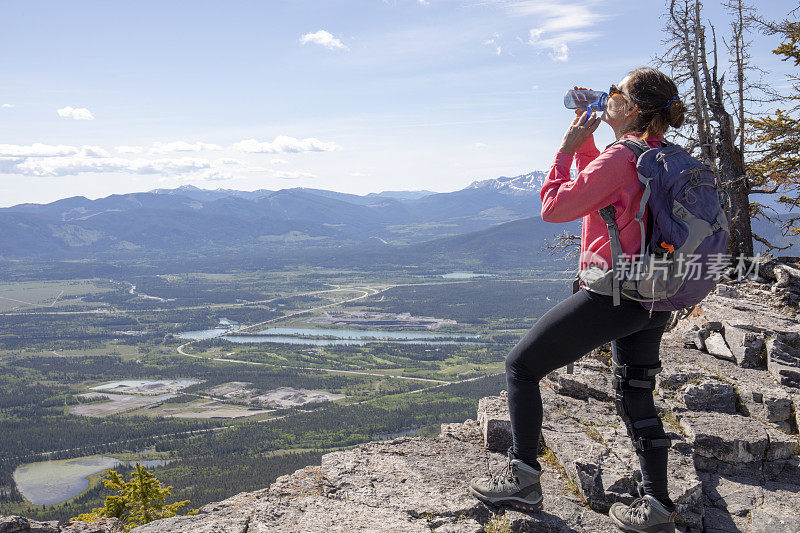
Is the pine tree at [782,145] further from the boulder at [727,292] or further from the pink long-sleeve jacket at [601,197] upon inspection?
the pink long-sleeve jacket at [601,197]

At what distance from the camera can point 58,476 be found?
72.8 m

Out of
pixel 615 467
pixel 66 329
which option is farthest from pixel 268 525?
pixel 66 329

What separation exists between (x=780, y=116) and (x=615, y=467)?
52.4 ft

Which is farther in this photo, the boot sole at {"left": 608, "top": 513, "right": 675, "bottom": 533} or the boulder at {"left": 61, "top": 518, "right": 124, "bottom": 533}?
the boulder at {"left": 61, "top": 518, "right": 124, "bottom": 533}

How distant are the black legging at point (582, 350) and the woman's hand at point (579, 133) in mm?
915

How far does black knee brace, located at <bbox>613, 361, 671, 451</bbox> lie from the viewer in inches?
146

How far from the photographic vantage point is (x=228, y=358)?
12731 centimetres

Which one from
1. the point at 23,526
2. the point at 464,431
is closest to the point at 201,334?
the point at 464,431

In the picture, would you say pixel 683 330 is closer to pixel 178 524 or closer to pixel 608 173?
pixel 608 173

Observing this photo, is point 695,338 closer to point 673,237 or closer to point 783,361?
point 783,361

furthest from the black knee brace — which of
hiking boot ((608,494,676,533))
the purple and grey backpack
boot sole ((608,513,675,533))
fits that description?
the purple and grey backpack

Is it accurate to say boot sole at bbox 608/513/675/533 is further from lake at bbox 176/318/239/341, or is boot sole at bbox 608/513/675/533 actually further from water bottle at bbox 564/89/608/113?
lake at bbox 176/318/239/341

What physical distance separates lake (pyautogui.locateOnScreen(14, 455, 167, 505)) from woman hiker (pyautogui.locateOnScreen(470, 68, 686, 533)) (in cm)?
7587

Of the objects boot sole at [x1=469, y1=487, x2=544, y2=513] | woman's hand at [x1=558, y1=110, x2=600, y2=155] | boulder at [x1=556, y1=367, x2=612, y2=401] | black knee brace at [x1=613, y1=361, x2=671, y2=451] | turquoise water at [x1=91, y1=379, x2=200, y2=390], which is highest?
woman's hand at [x1=558, y1=110, x2=600, y2=155]
